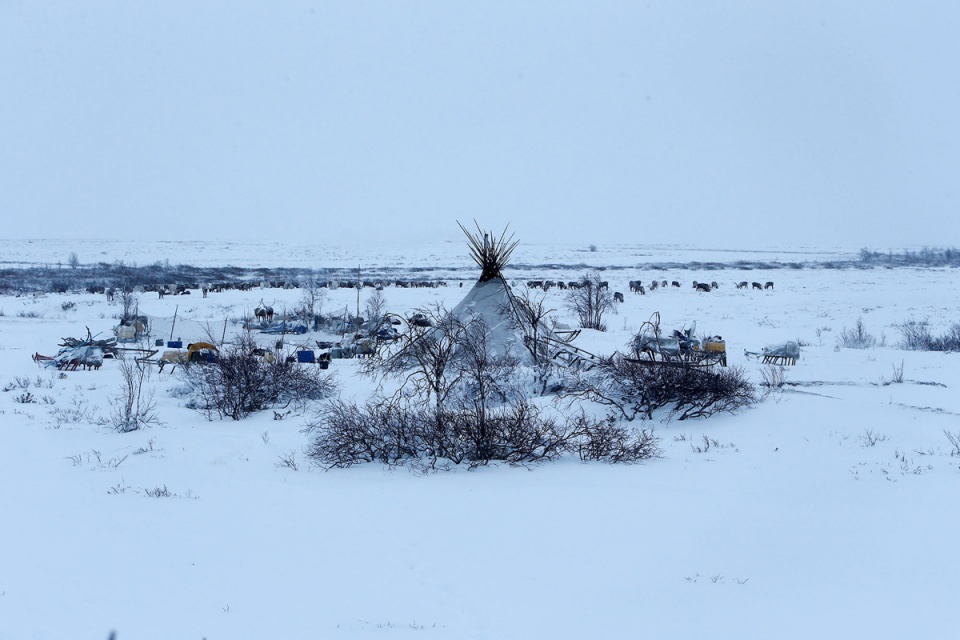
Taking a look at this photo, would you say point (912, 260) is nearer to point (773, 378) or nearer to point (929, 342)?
point (929, 342)

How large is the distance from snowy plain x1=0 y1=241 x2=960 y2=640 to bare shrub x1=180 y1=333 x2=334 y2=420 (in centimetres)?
44

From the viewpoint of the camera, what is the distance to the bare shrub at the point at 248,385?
35.2 ft

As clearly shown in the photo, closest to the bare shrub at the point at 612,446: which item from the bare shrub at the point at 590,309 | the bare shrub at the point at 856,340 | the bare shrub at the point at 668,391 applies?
the bare shrub at the point at 668,391

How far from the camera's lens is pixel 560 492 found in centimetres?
662

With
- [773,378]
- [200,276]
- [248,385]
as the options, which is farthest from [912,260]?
[248,385]

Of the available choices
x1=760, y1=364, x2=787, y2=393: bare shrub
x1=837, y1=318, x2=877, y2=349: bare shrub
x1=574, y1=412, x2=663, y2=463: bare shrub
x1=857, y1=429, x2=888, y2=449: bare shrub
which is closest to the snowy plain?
x1=857, y1=429, x2=888, y2=449: bare shrub

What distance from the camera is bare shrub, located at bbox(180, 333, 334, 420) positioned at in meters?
10.7

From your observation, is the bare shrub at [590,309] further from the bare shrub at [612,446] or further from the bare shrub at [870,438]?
the bare shrub at [612,446]

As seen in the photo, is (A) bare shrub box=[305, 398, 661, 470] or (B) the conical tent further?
(B) the conical tent

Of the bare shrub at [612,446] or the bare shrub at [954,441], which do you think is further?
the bare shrub at [612,446]

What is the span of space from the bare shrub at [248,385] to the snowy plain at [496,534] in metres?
0.44

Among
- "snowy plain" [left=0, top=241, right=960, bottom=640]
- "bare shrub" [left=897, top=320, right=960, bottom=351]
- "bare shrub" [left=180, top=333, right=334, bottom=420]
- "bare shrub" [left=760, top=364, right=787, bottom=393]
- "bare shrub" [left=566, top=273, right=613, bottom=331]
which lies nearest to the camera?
"snowy plain" [left=0, top=241, right=960, bottom=640]

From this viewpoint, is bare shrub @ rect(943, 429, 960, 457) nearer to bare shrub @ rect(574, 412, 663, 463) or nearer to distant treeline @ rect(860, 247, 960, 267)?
bare shrub @ rect(574, 412, 663, 463)

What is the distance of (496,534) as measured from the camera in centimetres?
565
